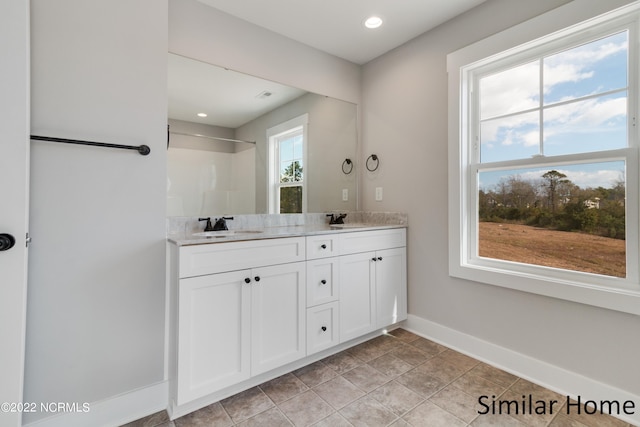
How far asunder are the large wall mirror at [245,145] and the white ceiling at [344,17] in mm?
412

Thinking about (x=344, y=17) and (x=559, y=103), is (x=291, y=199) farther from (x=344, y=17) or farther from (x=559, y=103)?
(x=559, y=103)

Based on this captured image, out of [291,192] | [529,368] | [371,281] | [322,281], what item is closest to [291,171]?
[291,192]

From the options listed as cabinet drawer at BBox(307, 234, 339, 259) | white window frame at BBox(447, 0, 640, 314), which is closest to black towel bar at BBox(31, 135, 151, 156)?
cabinet drawer at BBox(307, 234, 339, 259)

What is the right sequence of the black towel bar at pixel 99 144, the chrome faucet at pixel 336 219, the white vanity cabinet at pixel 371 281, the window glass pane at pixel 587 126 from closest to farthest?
the black towel bar at pixel 99 144, the window glass pane at pixel 587 126, the white vanity cabinet at pixel 371 281, the chrome faucet at pixel 336 219

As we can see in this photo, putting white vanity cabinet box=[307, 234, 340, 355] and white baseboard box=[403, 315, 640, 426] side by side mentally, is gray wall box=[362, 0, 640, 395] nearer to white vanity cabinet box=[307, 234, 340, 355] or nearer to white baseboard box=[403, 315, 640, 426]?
white baseboard box=[403, 315, 640, 426]

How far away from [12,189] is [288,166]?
163cm

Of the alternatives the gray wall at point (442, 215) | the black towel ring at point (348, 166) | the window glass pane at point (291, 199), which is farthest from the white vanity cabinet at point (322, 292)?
the black towel ring at point (348, 166)

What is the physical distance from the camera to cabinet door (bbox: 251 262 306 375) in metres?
1.66

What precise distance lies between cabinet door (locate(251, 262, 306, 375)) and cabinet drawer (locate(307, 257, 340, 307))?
0.06 metres

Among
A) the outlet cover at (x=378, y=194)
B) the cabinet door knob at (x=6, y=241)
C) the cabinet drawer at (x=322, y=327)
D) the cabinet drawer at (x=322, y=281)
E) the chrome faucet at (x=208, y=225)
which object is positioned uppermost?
the outlet cover at (x=378, y=194)

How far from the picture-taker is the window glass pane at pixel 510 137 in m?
1.87

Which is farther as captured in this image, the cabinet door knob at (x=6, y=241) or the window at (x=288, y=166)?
the window at (x=288, y=166)

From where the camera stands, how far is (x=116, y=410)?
58.0 inches

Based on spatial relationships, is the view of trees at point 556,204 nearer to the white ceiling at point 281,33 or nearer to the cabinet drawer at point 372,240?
the cabinet drawer at point 372,240
